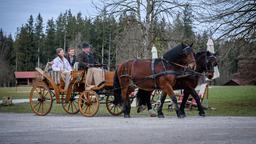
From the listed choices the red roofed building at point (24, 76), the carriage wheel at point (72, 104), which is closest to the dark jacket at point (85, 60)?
the carriage wheel at point (72, 104)

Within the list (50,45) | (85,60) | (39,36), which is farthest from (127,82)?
(39,36)

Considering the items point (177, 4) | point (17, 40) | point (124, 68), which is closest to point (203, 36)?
point (177, 4)

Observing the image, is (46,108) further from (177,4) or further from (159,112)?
(177,4)

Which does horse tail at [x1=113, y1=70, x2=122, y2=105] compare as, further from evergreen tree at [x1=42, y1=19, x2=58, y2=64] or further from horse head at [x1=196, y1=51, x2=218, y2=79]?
evergreen tree at [x1=42, y1=19, x2=58, y2=64]

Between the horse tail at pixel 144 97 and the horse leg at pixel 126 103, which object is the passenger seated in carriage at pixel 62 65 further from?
the horse tail at pixel 144 97

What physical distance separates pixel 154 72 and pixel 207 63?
179 centimetres

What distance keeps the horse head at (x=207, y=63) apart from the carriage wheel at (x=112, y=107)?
307 cm

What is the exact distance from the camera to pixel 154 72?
13.9m

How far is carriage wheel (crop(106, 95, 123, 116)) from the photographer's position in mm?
15539

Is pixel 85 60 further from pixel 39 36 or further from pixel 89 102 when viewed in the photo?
pixel 39 36

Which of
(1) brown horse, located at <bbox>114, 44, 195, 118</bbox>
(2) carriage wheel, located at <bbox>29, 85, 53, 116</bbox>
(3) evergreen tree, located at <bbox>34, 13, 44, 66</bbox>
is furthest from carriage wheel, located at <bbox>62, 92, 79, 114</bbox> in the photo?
(3) evergreen tree, located at <bbox>34, 13, 44, 66</bbox>

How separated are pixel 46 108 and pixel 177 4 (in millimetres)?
10247

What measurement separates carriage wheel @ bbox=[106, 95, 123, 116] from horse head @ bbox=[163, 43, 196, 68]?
8.93 ft

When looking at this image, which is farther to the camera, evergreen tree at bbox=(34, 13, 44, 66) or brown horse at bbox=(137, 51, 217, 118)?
evergreen tree at bbox=(34, 13, 44, 66)
